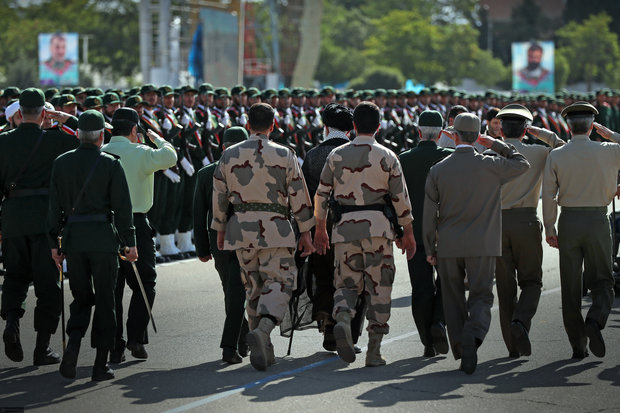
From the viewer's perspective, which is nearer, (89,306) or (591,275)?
(89,306)

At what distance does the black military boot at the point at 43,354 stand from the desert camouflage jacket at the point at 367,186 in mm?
2285

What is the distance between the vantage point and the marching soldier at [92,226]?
871 centimetres

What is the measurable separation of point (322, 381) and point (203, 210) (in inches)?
74.5

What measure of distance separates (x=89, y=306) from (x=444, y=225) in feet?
8.41

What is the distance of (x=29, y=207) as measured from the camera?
378 inches

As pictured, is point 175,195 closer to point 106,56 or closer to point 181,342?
point 181,342

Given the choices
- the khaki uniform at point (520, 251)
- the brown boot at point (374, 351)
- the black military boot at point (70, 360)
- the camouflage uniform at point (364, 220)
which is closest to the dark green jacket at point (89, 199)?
the black military boot at point (70, 360)

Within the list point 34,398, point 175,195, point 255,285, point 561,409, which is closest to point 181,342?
point 255,285

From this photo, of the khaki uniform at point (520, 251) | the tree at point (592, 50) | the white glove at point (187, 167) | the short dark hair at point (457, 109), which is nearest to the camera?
the khaki uniform at point (520, 251)

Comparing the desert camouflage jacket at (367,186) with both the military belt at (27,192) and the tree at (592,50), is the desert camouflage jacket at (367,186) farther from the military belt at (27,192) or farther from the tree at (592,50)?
the tree at (592,50)

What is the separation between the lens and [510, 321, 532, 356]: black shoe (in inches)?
361

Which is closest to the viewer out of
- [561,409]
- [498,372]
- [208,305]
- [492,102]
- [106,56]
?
[561,409]

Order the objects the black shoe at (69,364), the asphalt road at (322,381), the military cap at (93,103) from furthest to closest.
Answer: the military cap at (93,103)
the black shoe at (69,364)
the asphalt road at (322,381)

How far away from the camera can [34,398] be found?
8.19 metres
